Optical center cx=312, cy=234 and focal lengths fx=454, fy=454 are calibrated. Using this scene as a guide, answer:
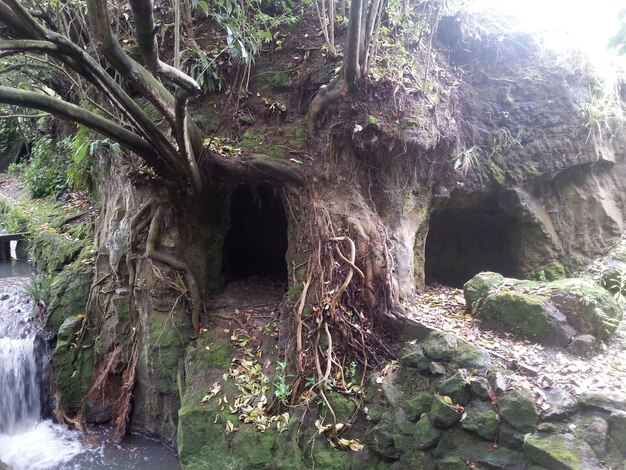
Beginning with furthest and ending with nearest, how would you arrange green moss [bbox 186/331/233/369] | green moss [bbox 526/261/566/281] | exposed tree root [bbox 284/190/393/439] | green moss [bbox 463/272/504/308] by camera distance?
1. green moss [bbox 526/261/566/281]
2. green moss [bbox 186/331/233/369]
3. green moss [bbox 463/272/504/308]
4. exposed tree root [bbox 284/190/393/439]

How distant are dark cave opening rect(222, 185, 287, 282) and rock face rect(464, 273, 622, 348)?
380 centimetres

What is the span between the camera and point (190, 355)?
5.30 meters

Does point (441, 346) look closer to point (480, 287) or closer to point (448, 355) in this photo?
point (448, 355)

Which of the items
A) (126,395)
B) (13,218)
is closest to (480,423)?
(126,395)

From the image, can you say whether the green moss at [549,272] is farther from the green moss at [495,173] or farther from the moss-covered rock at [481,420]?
the moss-covered rock at [481,420]

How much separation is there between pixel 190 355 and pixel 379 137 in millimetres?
3317

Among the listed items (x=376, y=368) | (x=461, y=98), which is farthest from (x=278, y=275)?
(x=461, y=98)

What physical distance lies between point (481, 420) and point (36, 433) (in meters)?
5.57

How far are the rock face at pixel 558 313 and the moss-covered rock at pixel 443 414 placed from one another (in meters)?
1.13

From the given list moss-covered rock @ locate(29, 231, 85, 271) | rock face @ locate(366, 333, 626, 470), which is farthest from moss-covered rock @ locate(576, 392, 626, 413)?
moss-covered rock @ locate(29, 231, 85, 271)

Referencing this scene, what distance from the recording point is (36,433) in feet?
19.4

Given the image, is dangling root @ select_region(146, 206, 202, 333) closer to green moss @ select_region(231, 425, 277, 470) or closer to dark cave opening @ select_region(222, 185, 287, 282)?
green moss @ select_region(231, 425, 277, 470)

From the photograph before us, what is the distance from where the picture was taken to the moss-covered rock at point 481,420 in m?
3.43

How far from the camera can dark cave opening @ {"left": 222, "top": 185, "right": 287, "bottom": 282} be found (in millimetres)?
7605
